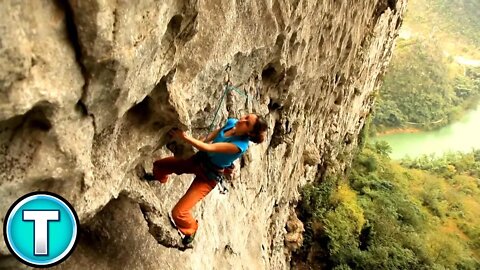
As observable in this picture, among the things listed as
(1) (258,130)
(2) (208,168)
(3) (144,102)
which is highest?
(3) (144,102)

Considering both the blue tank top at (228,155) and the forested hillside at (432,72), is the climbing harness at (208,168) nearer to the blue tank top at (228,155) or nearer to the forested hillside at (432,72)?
the blue tank top at (228,155)

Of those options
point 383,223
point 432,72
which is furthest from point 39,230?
point 432,72

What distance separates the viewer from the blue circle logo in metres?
2.39

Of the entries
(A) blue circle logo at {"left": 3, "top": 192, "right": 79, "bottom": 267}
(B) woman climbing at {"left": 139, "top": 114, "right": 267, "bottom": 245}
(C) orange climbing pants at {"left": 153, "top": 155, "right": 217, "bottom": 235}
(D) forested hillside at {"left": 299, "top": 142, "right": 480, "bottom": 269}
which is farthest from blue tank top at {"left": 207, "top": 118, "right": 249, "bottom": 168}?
(D) forested hillside at {"left": 299, "top": 142, "right": 480, "bottom": 269}

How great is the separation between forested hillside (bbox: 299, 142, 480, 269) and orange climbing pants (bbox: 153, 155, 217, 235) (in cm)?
891

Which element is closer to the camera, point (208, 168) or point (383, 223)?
point (208, 168)

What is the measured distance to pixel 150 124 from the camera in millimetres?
3867

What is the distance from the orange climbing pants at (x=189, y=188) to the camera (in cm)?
407

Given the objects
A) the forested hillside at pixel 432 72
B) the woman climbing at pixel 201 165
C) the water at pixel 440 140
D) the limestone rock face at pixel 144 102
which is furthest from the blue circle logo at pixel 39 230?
the forested hillside at pixel 432 72

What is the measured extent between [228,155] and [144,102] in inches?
29.3

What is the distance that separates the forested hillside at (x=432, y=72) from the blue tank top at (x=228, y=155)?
33.8 metres

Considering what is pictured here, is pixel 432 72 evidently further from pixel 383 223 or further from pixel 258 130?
pixel 258 130

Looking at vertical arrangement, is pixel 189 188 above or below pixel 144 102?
below

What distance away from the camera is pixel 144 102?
12.4ft
